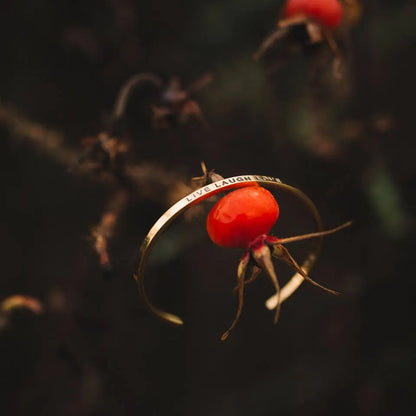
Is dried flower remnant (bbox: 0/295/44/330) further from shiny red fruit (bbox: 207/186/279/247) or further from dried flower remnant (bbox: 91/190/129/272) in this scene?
shiny red fruit (bbox: 207/186/279/247)

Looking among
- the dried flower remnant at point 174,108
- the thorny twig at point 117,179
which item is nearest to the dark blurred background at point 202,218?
the thorny twig at point 117,179

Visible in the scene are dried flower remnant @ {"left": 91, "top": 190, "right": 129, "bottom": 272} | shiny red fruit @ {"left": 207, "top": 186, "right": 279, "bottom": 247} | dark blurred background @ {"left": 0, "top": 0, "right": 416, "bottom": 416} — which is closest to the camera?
shiny red fruit @ {"left": 207, "top": 186, "right": 279, "bottom": 247}

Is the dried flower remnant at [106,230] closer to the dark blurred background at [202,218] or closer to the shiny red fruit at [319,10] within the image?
the dark blurred background at [202,218]

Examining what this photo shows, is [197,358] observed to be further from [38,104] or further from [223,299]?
[38,104]

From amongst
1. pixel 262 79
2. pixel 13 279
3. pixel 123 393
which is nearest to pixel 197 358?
pixel 123 393

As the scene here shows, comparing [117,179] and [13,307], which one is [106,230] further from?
[13,307]

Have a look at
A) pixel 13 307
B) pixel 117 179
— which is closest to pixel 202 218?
pixel 117 179

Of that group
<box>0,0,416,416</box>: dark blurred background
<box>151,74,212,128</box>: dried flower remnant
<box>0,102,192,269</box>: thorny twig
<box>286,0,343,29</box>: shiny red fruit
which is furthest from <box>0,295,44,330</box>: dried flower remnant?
<box>286,0,343,29</box>: shiny red fruit
